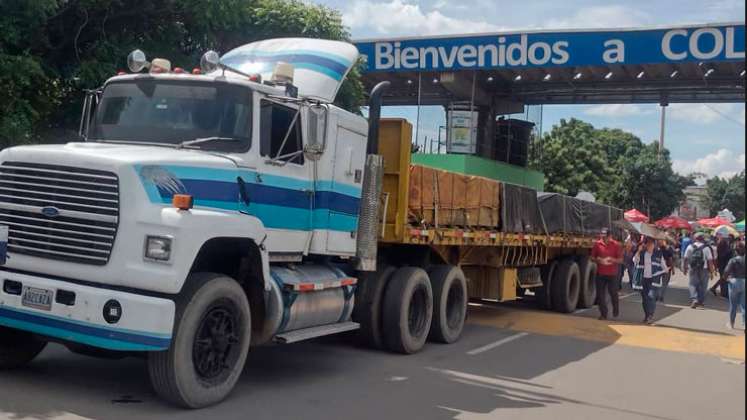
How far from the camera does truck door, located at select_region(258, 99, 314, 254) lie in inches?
287

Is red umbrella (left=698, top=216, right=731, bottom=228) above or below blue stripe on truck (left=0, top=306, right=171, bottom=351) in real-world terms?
above

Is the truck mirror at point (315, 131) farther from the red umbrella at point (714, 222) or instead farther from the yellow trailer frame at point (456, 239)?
the red umbrella at point (714, 222)

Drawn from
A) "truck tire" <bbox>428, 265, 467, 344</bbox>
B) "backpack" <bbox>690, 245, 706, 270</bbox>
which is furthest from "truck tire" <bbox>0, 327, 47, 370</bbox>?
"backpack" <bbox>690, 245, 706, 270</bbox>

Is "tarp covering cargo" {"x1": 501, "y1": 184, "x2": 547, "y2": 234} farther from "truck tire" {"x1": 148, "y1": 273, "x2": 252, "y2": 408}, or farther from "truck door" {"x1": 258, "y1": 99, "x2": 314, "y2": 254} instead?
"truck tire" {"x1": 148, "y1": 273, "x2": 252, "y2": 408}

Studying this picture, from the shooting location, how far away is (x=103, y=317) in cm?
584

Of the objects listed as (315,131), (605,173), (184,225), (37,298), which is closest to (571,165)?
(605,173)

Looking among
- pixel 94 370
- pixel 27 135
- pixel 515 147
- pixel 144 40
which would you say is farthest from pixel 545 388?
pixel 515 147

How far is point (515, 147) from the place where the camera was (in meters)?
31.9

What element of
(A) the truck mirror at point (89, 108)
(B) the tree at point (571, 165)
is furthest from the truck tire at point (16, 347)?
(B) the tree at point (571, 165)

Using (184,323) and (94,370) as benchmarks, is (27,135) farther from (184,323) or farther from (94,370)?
(184,323)

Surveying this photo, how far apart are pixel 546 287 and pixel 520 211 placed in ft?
11.3

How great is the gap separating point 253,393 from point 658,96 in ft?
77.9

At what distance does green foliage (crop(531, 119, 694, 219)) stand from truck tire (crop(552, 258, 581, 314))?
78.8ft

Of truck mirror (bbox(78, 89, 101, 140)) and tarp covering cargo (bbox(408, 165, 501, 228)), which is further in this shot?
tarp covering cargo (bbox(408, 165, 501, 228))
